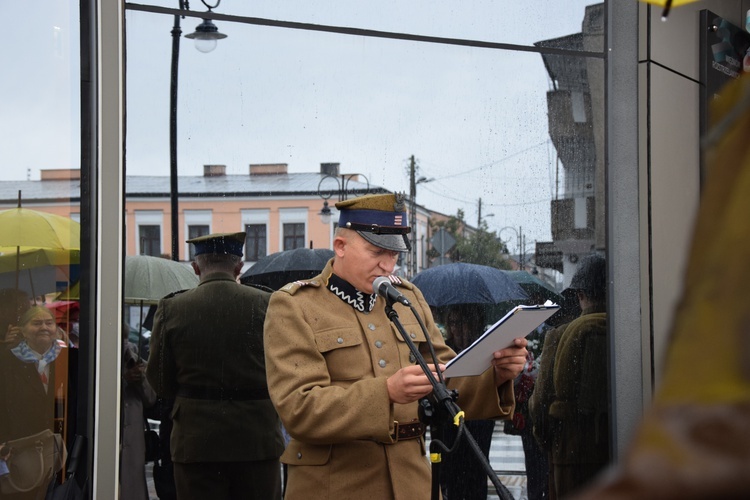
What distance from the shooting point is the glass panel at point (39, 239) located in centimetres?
342

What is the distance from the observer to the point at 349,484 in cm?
308

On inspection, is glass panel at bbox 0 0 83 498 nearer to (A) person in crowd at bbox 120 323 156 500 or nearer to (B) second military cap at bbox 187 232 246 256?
(A) person in crowd at bbox 120 323 156 500

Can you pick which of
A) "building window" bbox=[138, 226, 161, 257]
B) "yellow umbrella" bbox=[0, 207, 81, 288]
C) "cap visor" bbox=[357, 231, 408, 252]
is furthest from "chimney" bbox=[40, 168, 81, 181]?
"cap visor" bbox=[357, 231, 408, 252]

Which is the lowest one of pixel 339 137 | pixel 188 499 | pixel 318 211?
pixel 188 499

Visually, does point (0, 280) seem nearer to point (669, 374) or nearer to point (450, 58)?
point (450, 58)

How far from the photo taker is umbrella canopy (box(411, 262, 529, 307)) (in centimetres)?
435

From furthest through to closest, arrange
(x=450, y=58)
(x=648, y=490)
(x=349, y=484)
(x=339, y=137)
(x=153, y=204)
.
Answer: (x=450, y=58)
(x=339, y=137)
(x=153, y=204)
(x=349, y=484)
(x=648, y=490)

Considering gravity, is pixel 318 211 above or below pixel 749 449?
Answer: above

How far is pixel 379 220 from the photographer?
334 centimetres

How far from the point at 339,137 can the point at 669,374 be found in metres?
3.39

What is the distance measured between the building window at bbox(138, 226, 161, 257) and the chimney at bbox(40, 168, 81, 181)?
310mm

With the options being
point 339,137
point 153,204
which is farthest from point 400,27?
point 153,204

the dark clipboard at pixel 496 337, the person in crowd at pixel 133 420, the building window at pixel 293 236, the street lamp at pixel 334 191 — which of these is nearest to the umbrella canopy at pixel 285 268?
the building window at pixel 293 236

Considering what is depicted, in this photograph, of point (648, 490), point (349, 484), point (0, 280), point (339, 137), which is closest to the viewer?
point (648, 490)
